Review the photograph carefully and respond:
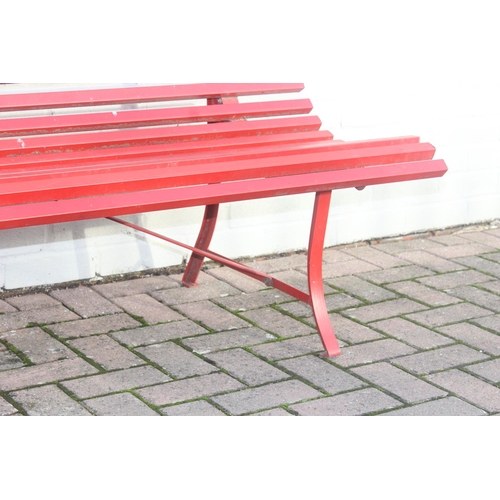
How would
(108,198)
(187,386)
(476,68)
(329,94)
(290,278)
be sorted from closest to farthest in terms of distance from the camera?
(108,198)
(187,386)
(290,278)
(329,94)
(476,68)

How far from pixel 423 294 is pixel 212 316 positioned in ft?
2.93

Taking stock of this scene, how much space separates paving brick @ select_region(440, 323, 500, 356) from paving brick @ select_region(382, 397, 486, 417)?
0.44 metres

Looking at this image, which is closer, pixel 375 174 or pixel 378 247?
pixel 375 174

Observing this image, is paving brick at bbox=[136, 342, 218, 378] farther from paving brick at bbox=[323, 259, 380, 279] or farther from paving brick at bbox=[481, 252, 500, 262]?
paving brick at bbox=[481, 252, 500, 262]

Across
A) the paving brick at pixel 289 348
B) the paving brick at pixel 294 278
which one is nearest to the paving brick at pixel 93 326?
the paving brick at pixel 289 348

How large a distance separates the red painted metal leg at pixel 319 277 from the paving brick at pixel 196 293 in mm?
659

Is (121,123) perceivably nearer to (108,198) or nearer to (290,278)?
(108,198)

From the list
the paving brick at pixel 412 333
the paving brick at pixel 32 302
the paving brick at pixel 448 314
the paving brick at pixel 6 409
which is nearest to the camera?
the paving brick at pixel 6 409

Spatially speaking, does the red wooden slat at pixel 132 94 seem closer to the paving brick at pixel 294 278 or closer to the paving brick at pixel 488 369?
the paving brick at pixel 294 278

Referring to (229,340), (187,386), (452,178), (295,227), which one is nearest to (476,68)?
(452,178)

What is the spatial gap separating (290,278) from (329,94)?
2.98 ft

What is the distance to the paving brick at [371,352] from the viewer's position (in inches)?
112

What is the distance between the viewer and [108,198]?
2.33 metres

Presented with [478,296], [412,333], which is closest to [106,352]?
[412,333]
